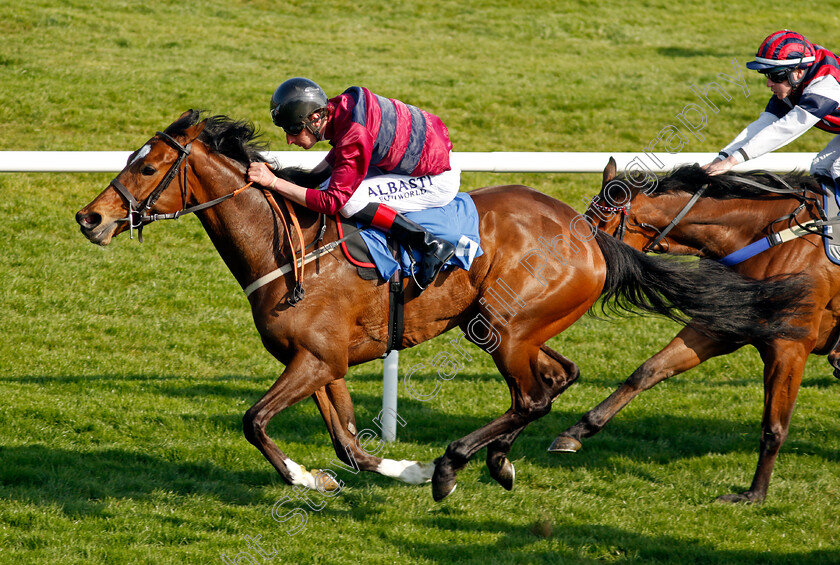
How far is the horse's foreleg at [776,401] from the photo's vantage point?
16.9 ft

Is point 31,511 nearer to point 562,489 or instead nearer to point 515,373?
point 515,373

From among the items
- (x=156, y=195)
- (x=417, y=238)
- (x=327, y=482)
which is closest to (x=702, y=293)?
(x=417, y=238)

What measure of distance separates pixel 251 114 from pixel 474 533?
9.89 m

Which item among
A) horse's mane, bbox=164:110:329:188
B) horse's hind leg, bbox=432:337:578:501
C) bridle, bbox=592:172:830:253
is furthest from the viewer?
bridle, bbox=592:172:830:253

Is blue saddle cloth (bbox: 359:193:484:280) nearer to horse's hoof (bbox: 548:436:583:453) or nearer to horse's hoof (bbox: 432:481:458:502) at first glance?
horse's hoof (bbox: 432:481:458:502)

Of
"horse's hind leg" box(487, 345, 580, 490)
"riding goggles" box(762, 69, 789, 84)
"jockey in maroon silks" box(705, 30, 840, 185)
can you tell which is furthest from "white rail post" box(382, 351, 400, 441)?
"riding goggles" box(762, 69, 789, 84)

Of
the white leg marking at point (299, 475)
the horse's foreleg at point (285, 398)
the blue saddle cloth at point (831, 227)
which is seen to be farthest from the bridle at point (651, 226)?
the white leg marking at point (299, 475)

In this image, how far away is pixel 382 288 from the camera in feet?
14.8

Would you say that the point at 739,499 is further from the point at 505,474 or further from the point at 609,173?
the point at 609,173

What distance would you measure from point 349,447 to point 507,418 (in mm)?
869

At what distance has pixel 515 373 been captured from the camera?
474cm

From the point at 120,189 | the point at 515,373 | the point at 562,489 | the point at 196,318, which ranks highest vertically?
the point at 120,189

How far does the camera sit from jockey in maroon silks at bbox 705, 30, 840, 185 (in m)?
5.10

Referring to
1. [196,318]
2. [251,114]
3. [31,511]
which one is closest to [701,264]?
[31,511]
